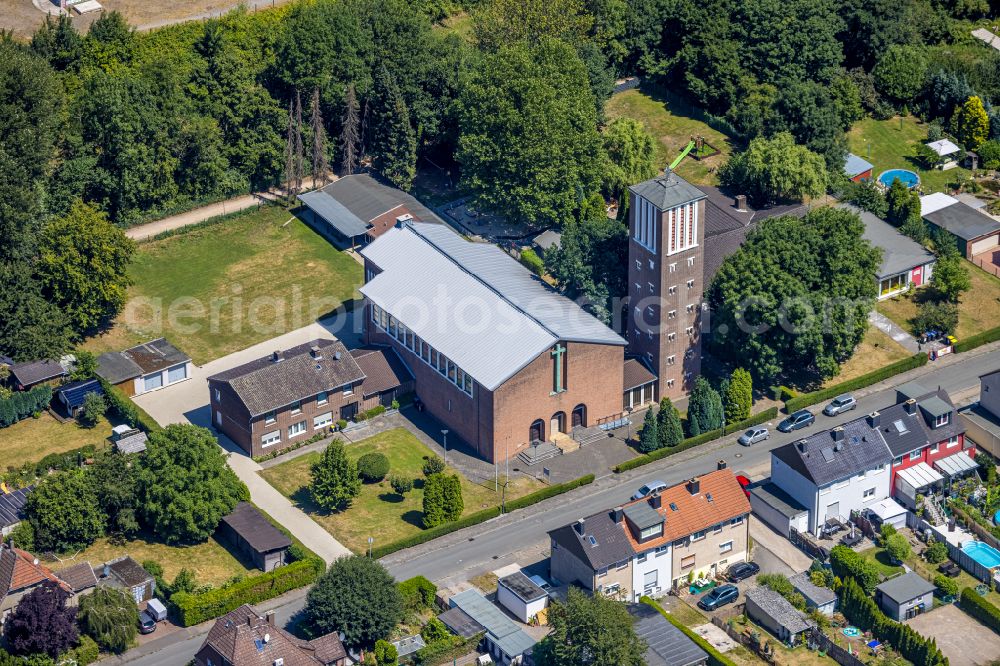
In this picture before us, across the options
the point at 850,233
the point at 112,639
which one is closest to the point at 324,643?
the point at 112,639

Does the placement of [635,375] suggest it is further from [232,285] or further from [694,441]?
[232,285]

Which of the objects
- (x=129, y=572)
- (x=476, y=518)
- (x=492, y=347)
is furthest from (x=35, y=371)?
(x=476, y=518)

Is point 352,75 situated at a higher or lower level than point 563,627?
higher

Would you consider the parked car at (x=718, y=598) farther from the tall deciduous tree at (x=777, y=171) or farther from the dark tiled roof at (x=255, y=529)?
the tall deciduous tree at (x=777, y=171)

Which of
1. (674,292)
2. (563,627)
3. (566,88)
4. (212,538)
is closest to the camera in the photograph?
(563,627)

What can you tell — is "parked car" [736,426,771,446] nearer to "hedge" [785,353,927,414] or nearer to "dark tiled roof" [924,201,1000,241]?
"hedge" [785,353,927,414]

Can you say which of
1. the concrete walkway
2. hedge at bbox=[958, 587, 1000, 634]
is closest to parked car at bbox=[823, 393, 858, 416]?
the concrete walkway

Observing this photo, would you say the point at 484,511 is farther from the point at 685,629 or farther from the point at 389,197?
the point at 389,197

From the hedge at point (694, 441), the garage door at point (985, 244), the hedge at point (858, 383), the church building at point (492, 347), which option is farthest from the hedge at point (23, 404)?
the garage door at point (985, 244)
